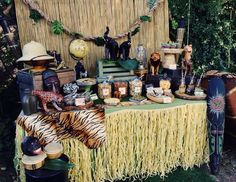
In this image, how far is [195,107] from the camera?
268 centimetres

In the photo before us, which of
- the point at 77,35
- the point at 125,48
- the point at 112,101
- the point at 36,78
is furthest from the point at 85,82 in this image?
the point at 77,35

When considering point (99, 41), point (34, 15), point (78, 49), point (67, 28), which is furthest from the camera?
point (99, 41)

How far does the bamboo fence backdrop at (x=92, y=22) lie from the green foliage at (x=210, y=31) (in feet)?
1.22

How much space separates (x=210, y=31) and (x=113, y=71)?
164cm

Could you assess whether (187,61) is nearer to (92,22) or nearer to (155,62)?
(155,62)

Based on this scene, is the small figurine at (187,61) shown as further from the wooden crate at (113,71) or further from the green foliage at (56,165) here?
the green foliage at (56,165)

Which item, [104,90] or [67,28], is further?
[67,28]

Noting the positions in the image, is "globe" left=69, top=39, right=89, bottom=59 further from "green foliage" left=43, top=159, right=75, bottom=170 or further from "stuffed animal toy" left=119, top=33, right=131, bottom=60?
"green foliage" left=43, top=159, right=75, bottom=170

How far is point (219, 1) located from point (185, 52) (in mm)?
1313

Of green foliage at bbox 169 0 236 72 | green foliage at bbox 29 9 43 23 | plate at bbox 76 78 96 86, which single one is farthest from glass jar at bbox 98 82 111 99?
green foliage at bbox 169 0 236 72

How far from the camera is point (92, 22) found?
3338mm

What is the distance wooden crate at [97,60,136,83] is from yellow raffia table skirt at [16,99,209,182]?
0.48 meters

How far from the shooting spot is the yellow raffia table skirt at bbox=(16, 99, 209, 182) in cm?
254

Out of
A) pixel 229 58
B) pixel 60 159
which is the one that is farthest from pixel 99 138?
pixel 229 58
